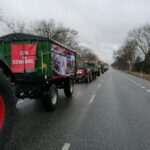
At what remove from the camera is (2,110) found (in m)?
3.61

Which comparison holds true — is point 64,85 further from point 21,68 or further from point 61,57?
point 21,68

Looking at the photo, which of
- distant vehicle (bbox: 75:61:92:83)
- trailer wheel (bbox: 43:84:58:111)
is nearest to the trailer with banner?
trailer wheel (bbox: 43:84:58:111)

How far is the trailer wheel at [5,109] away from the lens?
3553 millimetres

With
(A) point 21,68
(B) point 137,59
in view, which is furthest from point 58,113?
(B) point 137,59

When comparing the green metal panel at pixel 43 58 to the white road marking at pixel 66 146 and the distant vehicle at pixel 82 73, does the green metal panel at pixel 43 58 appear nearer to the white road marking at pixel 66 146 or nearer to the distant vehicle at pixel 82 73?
the white road marking at pixel 66 146

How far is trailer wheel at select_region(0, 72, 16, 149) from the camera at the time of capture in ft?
11.7

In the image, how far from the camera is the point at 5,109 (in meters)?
3.63

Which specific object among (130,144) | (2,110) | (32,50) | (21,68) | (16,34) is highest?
(16,34)

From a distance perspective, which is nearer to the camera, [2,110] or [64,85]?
[2,110]

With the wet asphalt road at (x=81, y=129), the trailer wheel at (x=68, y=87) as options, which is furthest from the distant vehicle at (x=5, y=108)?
the trailer wheel at (x=68, y=87)

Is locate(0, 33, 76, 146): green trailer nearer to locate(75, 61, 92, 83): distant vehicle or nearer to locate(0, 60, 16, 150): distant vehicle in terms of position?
locate(0, 60, 16, 150): distant vehicle

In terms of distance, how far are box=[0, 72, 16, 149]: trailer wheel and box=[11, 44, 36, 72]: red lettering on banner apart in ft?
14.1

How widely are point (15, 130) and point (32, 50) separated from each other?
10.7 ft

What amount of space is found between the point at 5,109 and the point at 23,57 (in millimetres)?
4580
